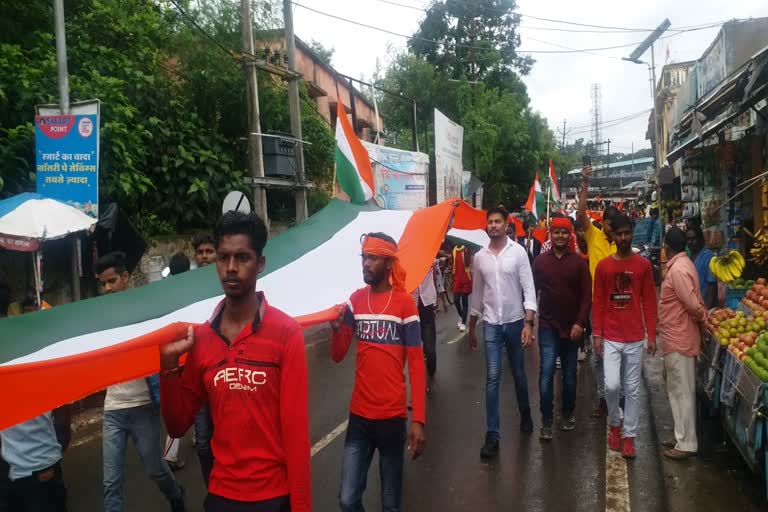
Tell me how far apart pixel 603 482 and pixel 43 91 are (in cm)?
961

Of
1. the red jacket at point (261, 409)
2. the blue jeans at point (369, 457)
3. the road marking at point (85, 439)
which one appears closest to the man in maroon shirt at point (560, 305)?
the blue jeans at point (369, 457)

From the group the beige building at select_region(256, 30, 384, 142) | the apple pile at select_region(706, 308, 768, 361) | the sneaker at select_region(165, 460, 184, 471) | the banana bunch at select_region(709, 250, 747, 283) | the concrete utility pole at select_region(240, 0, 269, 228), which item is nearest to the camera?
the apple pile at select_region(706, 308, 768, 361)

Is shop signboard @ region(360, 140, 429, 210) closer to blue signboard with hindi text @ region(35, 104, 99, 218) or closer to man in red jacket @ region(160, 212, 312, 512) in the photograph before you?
blue signboard with hindi text @ region(35, 104, 99, 218)

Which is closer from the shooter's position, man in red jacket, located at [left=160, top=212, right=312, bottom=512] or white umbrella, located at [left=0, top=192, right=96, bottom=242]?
man in red jacket, located at [left=160, top=212, right=312, bottom=512]

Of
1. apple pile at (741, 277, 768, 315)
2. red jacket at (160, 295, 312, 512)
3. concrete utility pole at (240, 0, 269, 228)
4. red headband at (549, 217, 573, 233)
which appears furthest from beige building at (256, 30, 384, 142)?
red jacket at (160, 295, 312, 512)

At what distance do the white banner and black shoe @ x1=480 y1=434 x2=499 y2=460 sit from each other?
9.37 metres

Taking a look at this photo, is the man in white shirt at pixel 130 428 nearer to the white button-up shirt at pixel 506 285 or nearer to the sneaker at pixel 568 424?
the white button-up shirt at pixel 506 285

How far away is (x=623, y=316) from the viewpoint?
554 centimetres

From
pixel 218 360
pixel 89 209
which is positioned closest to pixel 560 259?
pixel 218 360

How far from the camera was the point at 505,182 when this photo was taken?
32.8 meters

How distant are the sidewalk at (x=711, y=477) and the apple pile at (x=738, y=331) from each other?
915 mm

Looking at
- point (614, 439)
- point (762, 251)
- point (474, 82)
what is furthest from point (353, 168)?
point (474, 82)

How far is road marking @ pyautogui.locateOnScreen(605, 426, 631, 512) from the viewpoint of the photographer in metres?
4.57

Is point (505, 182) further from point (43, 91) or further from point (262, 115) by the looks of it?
point (43, 91)
